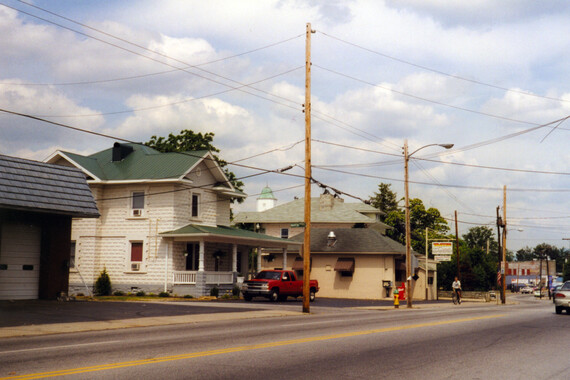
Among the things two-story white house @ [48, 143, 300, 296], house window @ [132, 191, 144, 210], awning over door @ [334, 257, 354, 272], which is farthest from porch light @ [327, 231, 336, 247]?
house window @ [132, 191, 144, 210]

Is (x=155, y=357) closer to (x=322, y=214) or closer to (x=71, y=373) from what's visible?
(x=71, y=373)

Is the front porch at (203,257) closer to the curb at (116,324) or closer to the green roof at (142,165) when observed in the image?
the green roof at (142,165)

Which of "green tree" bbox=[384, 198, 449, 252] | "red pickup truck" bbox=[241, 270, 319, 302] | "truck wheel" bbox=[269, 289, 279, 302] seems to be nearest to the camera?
"red pickup truck" bbox=[241, 270, 319, 302]

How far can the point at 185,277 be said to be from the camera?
3828 cm

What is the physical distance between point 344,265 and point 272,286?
49.7 feet

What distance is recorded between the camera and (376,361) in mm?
11305

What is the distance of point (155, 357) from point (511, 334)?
10908mm

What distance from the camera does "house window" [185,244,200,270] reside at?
40.8 metres

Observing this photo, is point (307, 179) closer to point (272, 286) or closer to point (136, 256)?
point (272, 286)

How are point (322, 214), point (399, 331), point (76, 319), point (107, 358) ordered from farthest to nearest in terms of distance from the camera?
point (322, 214)
point (76, 319)
point (399, 331)
point (107, 358)

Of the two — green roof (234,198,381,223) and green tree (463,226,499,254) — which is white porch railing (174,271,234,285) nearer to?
green roof (234,198,381,223)

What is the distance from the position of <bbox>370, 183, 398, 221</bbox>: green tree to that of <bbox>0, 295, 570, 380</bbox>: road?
239ft

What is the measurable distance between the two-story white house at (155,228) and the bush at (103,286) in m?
0.54

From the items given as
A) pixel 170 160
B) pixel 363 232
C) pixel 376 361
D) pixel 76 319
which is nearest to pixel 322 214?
pixel 363 232
